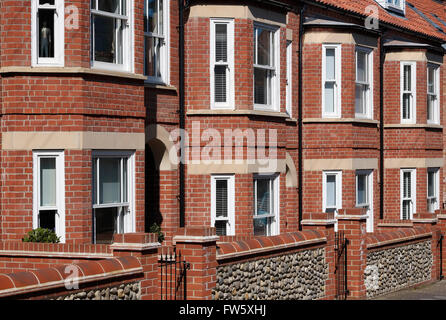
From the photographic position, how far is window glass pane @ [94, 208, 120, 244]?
583 inches

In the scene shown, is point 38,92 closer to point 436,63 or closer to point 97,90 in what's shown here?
point 97,90

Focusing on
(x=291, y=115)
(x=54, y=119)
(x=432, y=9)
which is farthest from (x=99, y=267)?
(x=432, y=9)

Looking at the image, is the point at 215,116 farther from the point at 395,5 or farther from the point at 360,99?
the point at 395,5

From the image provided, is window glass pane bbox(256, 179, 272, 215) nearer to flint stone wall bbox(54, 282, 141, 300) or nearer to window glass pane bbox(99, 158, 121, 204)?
window glass pane bbox(99, 158, 121, 204)

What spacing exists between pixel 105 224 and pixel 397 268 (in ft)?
24.2

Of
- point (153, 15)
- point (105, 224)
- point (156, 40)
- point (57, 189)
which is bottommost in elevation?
point (105, 224)

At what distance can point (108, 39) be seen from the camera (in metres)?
15.1

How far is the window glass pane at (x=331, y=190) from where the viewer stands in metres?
22.3

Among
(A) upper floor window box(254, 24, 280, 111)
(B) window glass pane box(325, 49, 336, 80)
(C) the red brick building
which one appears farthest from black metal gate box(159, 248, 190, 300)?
(B) window glass pane box(325, 49, 336, 80)

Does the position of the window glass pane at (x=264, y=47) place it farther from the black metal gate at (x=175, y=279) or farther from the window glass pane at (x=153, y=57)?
the black metal gate at (x=175, y=279)

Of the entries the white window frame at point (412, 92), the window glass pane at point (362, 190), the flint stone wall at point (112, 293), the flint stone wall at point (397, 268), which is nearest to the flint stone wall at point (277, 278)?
the flint stone wall at point (112, 293)

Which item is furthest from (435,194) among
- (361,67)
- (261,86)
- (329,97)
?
(261,86)

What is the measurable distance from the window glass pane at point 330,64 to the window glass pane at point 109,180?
8.51m

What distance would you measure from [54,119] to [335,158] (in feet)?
32.2
